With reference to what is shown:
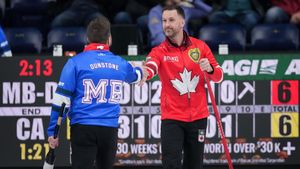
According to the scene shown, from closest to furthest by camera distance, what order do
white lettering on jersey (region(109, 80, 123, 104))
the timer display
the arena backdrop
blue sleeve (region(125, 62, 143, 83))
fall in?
white lettering on jersey (region(109, 80, 123, 104)), blue sleeve (region(125, 62, 143, 83)), the arena backdrop, the timer display

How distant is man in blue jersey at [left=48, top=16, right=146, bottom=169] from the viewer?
7.82m

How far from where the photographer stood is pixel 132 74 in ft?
27.1

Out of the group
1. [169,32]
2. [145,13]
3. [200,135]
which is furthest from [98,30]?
[145,13]

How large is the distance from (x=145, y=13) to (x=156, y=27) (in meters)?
1.33

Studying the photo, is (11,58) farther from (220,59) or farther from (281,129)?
(281,129)

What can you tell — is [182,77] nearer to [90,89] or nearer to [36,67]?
A: [90,89]

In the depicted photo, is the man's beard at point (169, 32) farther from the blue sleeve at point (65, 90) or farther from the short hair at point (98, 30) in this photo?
the blue sleeve at point (65, 90)

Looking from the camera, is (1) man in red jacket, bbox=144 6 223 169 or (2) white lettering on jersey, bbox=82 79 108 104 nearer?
(2) white lettering on jersey, bbox=82 79 108 104

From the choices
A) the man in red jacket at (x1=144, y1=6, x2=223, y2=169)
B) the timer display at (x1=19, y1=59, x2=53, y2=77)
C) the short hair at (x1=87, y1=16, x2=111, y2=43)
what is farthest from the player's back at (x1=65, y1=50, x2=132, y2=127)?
the timer display at (x1=19, y1=59, x2=53, y2=77)

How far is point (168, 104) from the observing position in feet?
28.7

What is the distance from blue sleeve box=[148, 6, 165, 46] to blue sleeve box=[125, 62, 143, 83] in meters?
3.92

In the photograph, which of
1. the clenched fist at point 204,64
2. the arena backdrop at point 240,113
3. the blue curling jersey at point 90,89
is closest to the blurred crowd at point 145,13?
the arena backdrop at point 240,113

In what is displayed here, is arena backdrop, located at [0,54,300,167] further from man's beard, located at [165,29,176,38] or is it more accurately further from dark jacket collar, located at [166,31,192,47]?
man's beard, located at [165,29,176,38]

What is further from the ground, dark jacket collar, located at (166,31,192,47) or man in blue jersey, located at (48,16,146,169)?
dark jacket collar, located at (166,31,192,47)
